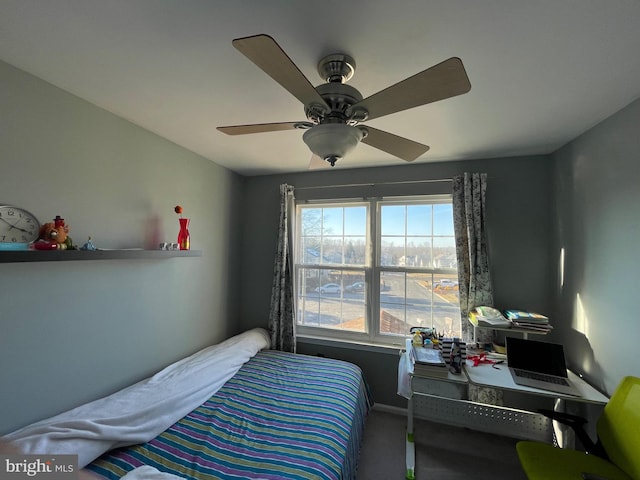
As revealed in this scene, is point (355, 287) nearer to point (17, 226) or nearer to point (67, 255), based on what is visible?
point (67, 255)

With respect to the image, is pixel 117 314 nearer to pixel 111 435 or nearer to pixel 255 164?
pixel 111 435

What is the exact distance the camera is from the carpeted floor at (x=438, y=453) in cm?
188

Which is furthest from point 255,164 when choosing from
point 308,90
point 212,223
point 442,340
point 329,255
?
point 442,340

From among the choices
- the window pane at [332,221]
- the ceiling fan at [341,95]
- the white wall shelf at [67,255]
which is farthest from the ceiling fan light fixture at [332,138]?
the window pane at [332,221]

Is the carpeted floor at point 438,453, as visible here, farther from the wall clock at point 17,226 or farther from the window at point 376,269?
the wall clock at point 17,226

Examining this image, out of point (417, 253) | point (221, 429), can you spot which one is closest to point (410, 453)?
point (221, 429)

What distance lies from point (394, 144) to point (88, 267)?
6.48ft

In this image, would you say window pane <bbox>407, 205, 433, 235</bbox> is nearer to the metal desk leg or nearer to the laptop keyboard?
the laptop keyboard

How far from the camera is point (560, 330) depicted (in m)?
2.19

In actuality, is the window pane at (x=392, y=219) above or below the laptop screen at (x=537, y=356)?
above

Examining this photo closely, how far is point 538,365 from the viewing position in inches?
76.4

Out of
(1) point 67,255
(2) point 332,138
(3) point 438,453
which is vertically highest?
(2) point 332,138

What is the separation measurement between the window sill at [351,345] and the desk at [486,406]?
318 mm

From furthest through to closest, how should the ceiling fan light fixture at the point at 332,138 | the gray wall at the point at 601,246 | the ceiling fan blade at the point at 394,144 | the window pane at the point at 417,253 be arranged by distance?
the window pane at the point at 417,253 < the gray wall at the point at 601,246 < the ceiling fan blade at the point at 394,144 < the ceiling fan light fixture at the point at 332,138
